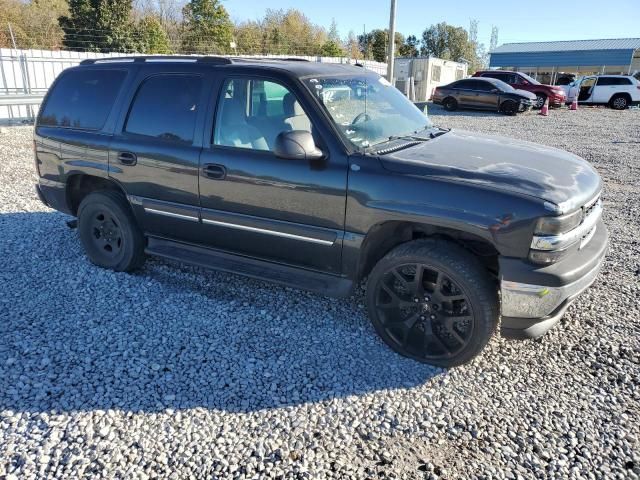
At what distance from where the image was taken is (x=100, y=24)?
3108 cm

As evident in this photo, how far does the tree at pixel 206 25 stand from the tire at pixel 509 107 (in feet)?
70.4

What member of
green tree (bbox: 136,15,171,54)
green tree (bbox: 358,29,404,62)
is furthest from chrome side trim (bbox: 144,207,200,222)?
green tree (bbox: 358,29,404,62)

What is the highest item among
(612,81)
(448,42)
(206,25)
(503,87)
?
(448,42)

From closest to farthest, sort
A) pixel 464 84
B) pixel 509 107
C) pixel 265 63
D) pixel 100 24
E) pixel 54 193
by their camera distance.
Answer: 1. pixel 265 63
2. pixel 54 193
3. pixel 509 107
4. pixel 464 84
5. pixel 100 24

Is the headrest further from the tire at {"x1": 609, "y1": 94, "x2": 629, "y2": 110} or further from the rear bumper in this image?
the tire at {"x1": 609, "y1": 94, "x2": 629, "y2": 110}

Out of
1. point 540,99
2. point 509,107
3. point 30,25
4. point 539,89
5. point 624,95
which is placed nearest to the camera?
point 509,107

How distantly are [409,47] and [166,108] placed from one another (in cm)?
6297

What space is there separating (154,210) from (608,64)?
50.9 m

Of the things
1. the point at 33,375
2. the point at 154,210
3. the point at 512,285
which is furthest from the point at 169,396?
the point at 512,285

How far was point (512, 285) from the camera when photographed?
2982 millimetres

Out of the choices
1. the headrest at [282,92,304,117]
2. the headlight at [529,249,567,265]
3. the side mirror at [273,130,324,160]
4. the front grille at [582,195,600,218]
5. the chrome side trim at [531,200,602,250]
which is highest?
the headrest at [282,92,304,117]

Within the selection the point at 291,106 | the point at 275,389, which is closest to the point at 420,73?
the point at 291,106

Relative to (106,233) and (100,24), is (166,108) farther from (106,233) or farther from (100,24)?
(100,24)

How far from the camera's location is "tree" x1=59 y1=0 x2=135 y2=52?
100ft
